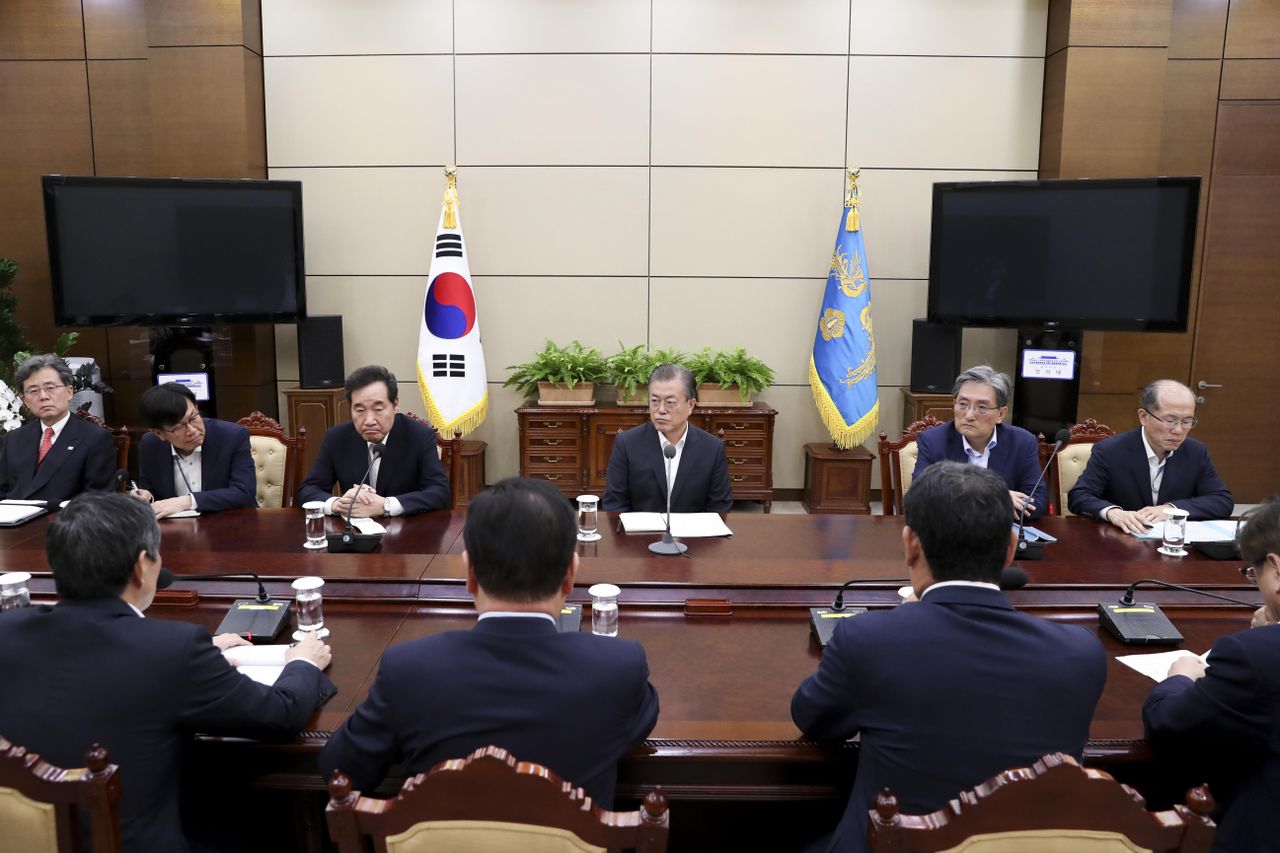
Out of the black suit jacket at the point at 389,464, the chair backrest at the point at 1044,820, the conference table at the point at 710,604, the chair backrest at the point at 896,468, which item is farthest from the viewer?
the chair backrest at the point at 896,468

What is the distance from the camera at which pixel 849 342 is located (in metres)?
5.65

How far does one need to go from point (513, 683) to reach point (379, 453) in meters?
2.28

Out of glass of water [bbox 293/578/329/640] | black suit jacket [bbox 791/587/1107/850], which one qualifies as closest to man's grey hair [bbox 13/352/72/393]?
glass of water [bbox 293/578/329/640]

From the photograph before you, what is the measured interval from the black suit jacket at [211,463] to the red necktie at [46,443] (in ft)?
1.33

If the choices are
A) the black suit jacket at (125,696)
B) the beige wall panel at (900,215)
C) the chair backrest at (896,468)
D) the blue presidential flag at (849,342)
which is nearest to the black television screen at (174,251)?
the blue presidential flag at (849,342)

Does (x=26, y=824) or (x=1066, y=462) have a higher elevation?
(x=1066, y=462)

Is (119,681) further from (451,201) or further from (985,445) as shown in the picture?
(451,201)

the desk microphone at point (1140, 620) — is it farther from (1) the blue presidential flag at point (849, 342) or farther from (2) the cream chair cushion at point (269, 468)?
(1) the blue presidential flag at point (849, 342)

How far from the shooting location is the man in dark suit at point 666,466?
139 inches

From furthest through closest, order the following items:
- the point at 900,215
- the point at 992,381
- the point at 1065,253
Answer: the point at 900,215, the point at 1065,253, the point at 992,381

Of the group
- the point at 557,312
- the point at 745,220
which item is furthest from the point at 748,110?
the point at 557,312

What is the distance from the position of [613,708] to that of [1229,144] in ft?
20.4

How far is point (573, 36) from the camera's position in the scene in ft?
19.0

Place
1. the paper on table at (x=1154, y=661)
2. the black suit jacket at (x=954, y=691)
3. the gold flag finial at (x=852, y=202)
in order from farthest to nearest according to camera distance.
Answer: the gold flag finial at (x=852, y=202) → the paper on table at (x=1154, y=661) → the black suit jacket at (x=954, y=691)
